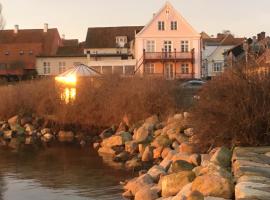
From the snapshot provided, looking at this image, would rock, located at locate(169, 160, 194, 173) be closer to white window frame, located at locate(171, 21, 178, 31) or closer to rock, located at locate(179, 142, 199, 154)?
rock, located at locate(179, 142, 199, 154)

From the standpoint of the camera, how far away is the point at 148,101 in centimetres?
3462

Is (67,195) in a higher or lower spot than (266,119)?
lower

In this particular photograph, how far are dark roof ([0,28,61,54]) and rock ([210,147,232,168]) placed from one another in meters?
59.2

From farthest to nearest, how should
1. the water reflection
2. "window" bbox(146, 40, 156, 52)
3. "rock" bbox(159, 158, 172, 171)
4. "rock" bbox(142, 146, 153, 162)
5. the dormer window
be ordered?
the dormer window
"window" bbox(146, 40, 156, 52)
the water reflection
"rock" bbox(142, 146, 153, 162)
"rock" bbox(159, 158, 172, 171)

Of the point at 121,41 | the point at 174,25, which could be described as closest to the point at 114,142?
the point at 174,25

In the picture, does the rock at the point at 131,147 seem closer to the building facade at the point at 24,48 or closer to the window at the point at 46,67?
the building facade at the point at 24,48

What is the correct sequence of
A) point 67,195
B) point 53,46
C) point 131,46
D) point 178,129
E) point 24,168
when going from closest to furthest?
point 67,195
point 24,168
point 178,129
point 131,46
point 53,46

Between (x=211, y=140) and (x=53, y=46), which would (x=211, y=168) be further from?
(x=53, y=46)

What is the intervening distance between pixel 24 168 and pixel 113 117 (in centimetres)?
1390

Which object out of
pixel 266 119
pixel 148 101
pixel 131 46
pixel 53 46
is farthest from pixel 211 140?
pixel 53 46

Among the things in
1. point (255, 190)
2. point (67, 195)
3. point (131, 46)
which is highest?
point (131, 46)

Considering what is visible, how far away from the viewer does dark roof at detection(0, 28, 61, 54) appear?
74438 millimetres

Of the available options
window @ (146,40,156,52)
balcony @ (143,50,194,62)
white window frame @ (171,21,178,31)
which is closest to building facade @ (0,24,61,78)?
window @ (146,40,156,52)

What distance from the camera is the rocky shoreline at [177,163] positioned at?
1266cm
